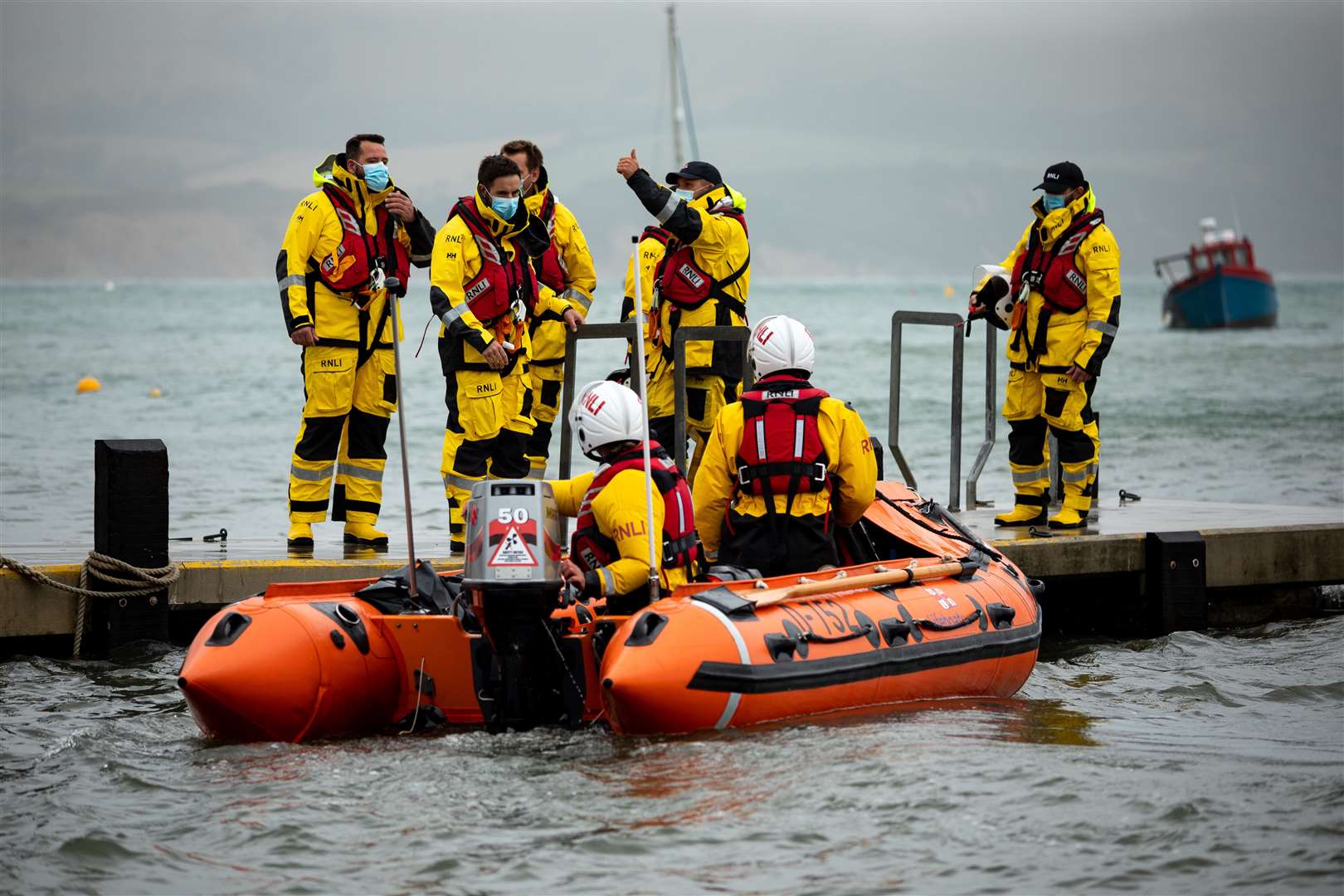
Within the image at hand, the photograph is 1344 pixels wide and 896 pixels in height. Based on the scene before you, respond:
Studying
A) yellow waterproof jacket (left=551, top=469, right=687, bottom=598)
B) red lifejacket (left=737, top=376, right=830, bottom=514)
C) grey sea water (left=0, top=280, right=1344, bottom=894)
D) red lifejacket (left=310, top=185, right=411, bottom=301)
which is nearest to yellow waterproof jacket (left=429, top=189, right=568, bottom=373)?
Answer: red lifejacket (left=310, top=185, right=411, bottom=301)

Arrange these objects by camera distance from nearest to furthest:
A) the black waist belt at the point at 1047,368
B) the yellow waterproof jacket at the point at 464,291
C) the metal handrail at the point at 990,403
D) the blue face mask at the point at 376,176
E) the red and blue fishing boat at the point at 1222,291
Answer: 1. the yellow waterproof jacket at the point at 464,291
2. the blue face mask at the point at 376,176
3. the black waist belt at the point at 1047,368
4. the metal handrail at the point at 990,403
5. the red and blue fishing boat at the point at 1222,291

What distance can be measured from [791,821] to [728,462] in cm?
168

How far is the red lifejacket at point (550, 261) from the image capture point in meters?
7.68

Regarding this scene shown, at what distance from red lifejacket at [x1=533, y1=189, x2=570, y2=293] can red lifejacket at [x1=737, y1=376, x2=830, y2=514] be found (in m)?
2.10

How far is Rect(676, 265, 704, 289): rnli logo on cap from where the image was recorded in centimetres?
769

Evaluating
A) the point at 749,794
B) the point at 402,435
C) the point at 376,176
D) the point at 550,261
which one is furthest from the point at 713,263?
the point at 749,794

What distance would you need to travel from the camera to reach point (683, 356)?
725 cm

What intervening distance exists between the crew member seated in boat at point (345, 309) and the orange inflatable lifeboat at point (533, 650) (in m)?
1.81

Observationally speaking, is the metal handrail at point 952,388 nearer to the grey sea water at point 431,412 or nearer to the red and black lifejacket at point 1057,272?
the red and black lifejacket at point 1057,272

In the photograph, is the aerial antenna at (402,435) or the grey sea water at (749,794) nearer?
the grey sea water at (749,794)

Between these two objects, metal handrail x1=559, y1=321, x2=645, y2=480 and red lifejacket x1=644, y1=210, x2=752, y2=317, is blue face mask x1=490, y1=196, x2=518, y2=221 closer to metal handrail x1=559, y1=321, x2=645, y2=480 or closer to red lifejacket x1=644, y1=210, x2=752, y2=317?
metal handrail x1=559, y1=321, x2=645, y2=480

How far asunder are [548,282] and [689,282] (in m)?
0.65

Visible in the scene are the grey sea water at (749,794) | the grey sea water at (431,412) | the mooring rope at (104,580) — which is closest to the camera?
the grey sea water at (749,794)

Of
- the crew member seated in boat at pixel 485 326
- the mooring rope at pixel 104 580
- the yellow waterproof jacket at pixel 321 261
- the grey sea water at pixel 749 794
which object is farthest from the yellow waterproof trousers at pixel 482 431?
the grey sea water at pixel 749 794
